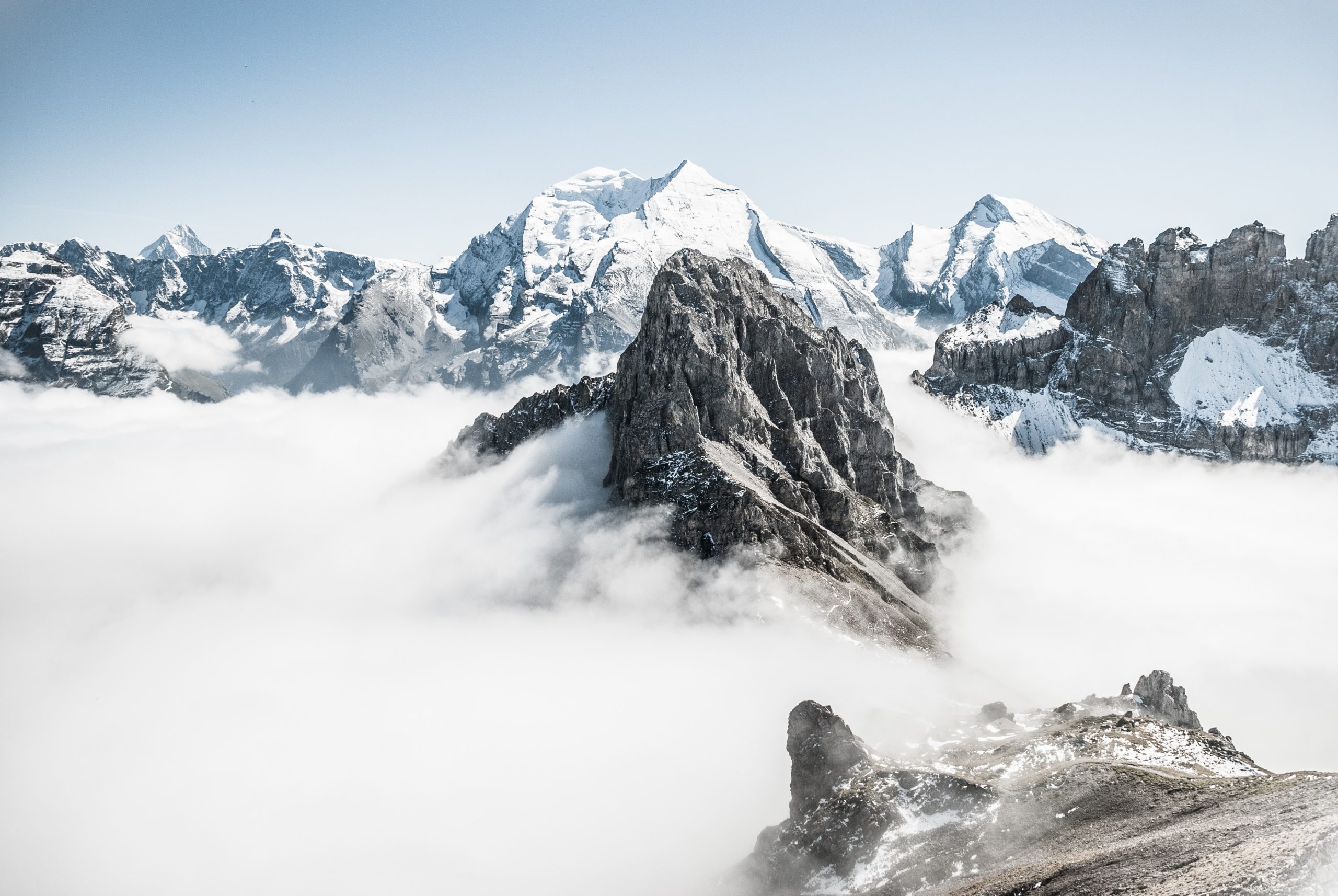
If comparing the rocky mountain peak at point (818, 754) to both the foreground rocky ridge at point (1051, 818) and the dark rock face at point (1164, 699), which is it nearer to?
the foreground rocky ridge at point (1051, 818)

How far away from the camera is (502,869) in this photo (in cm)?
15875

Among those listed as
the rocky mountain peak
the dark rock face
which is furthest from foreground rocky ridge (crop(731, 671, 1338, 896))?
the dark rock face

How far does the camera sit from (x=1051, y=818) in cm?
8412

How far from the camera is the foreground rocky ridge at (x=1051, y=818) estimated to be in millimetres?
60125

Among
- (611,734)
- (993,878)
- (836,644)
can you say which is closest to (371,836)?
(611,734)

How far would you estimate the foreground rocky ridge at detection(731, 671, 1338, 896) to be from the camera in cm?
6012

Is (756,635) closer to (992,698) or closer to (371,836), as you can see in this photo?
(992,698)

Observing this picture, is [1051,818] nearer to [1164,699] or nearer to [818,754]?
[818,754]

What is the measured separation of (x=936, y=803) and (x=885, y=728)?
5137 centimetres

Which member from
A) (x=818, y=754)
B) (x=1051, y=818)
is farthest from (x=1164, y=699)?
(x=818, y=754)

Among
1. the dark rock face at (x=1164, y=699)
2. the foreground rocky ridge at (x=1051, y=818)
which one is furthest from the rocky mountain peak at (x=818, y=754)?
the dark rock face at (x=1164, y=699)

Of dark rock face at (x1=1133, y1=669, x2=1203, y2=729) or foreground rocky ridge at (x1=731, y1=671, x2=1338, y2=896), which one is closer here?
foreground rocky ridge at (x1=731, y1=671, x2=1338, y2=896)

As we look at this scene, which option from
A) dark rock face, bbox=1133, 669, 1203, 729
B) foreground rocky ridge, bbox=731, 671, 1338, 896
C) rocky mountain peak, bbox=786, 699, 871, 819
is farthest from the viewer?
dark rock face, bbox=1133, 669, 1203, 729

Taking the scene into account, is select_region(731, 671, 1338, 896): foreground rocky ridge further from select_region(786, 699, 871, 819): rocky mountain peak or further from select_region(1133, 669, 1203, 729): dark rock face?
select_region(1133, 669, 1203, 729): dark rock face
